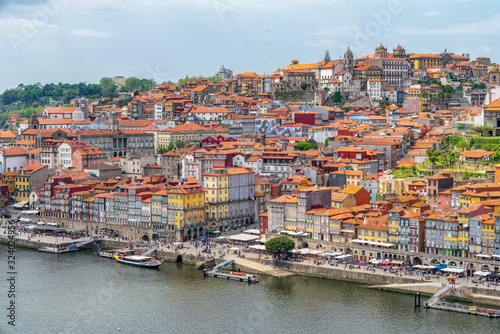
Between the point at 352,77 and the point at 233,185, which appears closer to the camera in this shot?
the point at 233,185

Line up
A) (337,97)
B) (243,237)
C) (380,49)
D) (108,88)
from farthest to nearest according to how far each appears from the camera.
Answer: (108,88) < (380,49) < (337,97) < (243,237)

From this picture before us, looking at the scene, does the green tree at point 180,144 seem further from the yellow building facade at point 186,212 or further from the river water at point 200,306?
the river water at point 200,306

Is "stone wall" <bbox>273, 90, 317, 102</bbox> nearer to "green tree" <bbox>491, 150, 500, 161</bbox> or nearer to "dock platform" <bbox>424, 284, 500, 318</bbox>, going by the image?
"green tree" <bbox>491, 150, 500, 161</bbox>

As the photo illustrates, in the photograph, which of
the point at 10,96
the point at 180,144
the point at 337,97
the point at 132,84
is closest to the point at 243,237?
the point at 180,144

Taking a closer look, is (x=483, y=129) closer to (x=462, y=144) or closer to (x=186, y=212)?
(x=462, y=144)

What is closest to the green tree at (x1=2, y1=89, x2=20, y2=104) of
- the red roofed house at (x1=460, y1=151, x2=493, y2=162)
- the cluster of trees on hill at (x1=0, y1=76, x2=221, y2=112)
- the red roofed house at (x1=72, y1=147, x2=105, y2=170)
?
the cluster of trees on hill at (x1=0, y1=76, x2=221, y2=112)

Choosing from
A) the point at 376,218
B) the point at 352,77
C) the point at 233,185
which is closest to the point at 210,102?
the point at 352,77

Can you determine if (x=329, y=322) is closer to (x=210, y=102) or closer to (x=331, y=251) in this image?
(x=331, y=251)
